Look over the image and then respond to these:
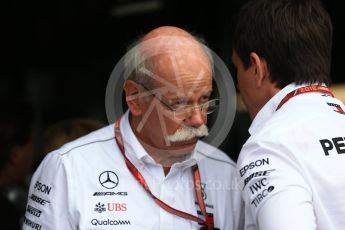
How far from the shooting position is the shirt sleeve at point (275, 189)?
1.96 m

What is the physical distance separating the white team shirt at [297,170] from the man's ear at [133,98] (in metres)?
0.62

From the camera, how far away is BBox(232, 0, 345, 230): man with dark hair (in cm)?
201

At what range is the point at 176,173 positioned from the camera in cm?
262

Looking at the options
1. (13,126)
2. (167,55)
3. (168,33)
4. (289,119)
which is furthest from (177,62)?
(13,126)

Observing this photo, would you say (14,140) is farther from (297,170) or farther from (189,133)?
(297,170)

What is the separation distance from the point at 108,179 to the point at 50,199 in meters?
0.23

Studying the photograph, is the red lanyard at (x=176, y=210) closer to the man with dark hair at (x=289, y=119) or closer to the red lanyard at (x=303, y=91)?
the man with dark hair at (x=289, y=119)

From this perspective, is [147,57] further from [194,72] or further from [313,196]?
[313,196]

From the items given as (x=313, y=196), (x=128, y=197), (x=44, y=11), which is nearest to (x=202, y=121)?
(x=128, y=197)

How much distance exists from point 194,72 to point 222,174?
44 centimetres

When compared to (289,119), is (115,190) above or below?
below

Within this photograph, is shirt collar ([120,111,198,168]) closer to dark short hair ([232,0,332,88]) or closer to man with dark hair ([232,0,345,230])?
man with dark hair ([232,0,345,230])

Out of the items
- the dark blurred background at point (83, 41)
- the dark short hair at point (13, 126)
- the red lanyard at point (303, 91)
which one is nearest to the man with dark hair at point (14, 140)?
the dark short hair at point (13, 126)

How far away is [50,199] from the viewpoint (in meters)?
2.47
